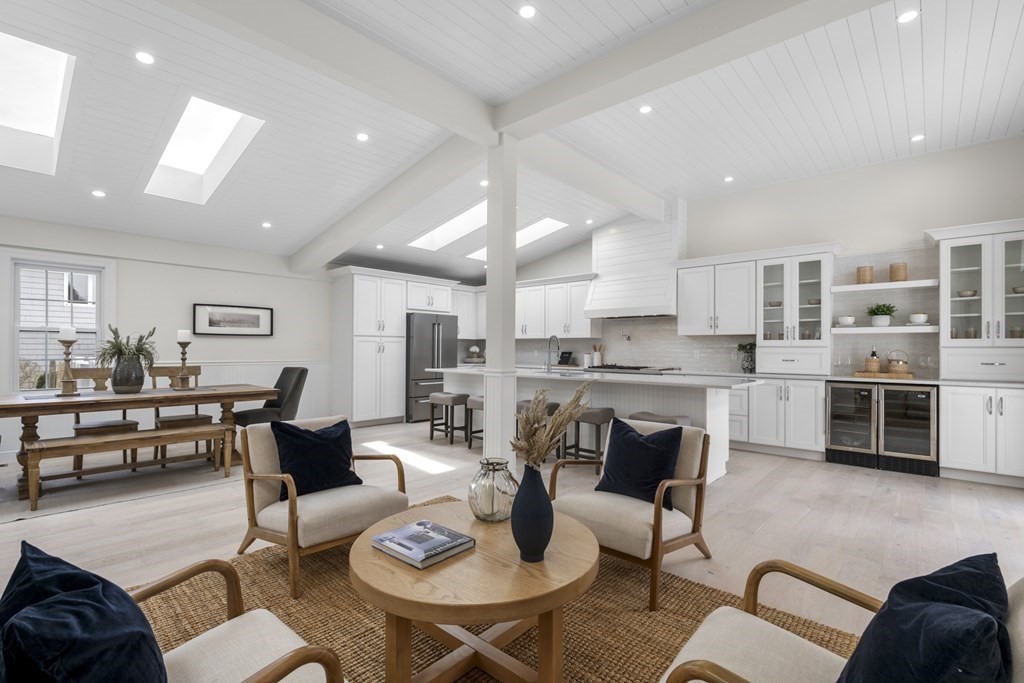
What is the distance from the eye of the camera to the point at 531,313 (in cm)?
833

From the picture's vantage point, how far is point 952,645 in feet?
2.56

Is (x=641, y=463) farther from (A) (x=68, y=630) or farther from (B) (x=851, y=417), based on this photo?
(B) (x=851, y=417)

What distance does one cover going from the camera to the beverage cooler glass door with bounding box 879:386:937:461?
4652 millimetres

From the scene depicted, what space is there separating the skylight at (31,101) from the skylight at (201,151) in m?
0.77

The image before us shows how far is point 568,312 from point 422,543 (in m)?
6.32

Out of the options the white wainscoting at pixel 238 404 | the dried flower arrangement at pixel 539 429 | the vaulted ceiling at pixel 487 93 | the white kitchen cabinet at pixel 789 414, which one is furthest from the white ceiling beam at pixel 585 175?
the white wainscoting at pixel 238 404

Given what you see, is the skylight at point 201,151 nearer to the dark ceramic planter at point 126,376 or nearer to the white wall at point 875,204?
the dark ceramic planter at point 126,376

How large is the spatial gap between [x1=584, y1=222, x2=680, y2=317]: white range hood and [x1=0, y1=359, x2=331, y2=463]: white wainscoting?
14.0ft

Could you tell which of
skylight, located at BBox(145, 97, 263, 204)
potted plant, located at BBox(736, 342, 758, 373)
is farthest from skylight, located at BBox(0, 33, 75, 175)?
potted plant, located at BBox(736, 342, 758, 373)

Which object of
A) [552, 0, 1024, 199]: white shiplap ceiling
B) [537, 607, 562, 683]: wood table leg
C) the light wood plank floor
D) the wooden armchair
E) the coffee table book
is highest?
[552, 0, 1024, 199]: white shiplap ceiling

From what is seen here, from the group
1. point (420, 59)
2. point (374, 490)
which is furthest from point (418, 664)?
point (420, 59)

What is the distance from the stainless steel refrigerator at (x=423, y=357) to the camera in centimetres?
763

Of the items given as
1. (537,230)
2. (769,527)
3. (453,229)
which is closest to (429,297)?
(453,229)

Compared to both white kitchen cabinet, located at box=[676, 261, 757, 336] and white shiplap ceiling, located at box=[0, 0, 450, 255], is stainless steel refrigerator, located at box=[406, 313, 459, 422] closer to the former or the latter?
white shiplap ceiling, located at box=[0, 0, 450, 255]
